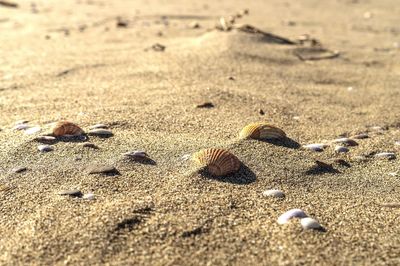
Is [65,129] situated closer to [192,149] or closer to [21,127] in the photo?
[21,127]

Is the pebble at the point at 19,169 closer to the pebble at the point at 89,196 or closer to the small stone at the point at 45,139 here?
the small stone at the point at 45,139

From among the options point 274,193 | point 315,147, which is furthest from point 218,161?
point 315,147

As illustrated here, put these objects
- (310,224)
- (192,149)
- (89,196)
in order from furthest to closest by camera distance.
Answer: (192,149) → (89,196) → (310,224)

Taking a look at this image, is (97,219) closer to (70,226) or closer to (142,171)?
(70,226)

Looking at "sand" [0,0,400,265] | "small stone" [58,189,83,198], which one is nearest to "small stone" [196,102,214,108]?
"sand" [0,0,400,265]

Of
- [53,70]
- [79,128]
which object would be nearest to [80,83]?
[53,70]
